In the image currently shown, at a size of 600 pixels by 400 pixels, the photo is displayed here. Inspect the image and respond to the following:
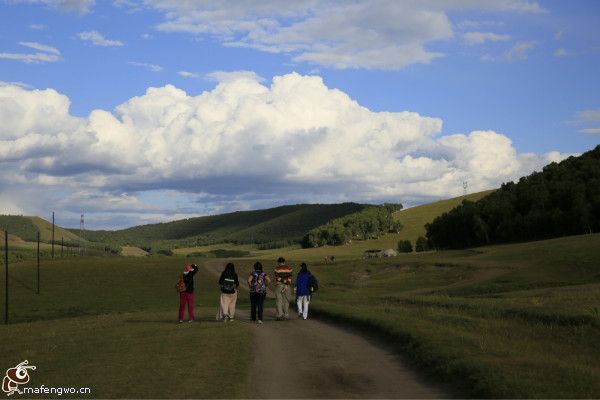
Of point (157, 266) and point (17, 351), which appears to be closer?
point (17, 351)

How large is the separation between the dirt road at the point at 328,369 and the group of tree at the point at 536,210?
75224mm

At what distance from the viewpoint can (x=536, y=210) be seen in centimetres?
9788

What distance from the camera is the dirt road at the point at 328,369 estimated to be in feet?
47.4

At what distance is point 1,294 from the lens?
69.7m

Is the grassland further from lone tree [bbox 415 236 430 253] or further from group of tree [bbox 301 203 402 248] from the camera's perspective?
group of tree [bbox 301 203 402 248]

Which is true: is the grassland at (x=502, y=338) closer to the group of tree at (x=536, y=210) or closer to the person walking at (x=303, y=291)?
the person walking at (x=303, y=291)

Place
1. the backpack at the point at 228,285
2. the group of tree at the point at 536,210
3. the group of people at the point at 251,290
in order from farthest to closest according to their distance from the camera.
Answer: the group of tree at the point at 536,210
the group of people at the point at 251,290
the backpack at the point at 228,285

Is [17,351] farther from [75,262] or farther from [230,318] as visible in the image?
[75,262]

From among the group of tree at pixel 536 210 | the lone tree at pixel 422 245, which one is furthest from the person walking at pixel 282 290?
the lone tree at pixel 422 245

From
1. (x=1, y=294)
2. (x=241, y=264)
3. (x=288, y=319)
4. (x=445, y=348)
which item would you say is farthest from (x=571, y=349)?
(x=241, y=264)

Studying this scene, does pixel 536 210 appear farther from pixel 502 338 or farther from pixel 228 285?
pixel 502 338

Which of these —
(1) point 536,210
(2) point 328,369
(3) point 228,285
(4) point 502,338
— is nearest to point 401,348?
(4) point 502,338

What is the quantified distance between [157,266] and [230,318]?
212 ft

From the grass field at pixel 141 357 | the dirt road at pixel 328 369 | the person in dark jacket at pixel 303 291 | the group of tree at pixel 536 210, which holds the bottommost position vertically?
the dirt road at pixel 328 369
